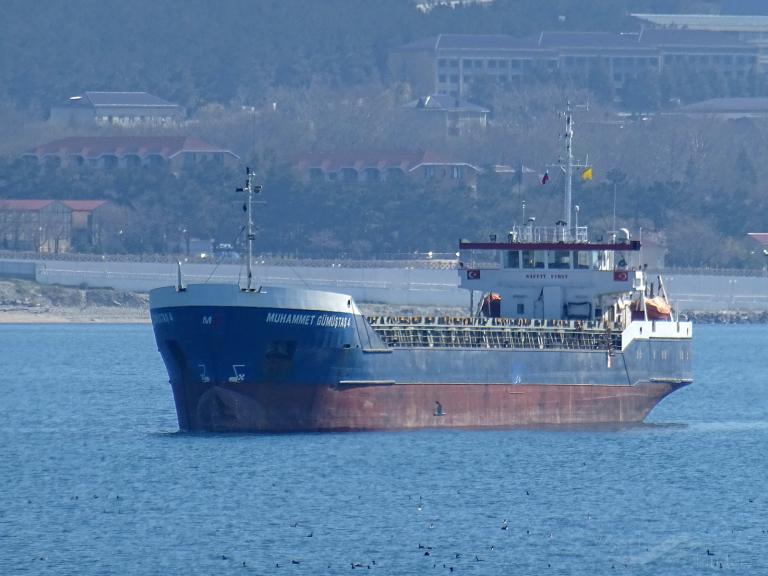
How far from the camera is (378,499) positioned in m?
74.3

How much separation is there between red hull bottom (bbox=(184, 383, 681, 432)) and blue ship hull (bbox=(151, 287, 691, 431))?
0.11 feet

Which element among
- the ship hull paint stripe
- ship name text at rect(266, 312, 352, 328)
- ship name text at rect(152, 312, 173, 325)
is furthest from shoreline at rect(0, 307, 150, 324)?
ship name text at rect(266, 312, 352, 328)

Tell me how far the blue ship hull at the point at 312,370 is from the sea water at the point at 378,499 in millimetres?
954

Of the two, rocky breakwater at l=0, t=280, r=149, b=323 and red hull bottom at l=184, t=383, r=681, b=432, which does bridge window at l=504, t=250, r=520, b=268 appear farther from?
rocky breakwater at l=0, t=280, r=149, b=323

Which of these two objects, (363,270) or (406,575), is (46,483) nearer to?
(406,575)

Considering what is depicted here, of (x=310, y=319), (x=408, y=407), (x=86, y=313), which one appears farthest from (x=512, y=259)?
(x=86, y=313)

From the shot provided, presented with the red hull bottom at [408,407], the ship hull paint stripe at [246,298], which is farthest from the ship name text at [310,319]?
the red hull bottom at [408,407]

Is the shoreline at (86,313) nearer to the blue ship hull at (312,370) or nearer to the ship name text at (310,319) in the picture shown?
the blue ship hull at (312,370)

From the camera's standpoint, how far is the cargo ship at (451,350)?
85062 mm

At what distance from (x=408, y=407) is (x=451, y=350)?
2.57m

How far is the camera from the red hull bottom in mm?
85812

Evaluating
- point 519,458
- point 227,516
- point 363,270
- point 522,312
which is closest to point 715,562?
point 227,516

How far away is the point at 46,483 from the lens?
77812mm

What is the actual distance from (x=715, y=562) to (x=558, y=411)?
27.9 meters
